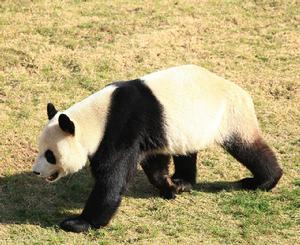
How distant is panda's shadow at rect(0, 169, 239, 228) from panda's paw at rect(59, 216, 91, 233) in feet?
0.55

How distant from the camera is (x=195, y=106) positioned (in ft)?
22.1

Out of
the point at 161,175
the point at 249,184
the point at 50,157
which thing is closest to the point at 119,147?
the point at 50,157

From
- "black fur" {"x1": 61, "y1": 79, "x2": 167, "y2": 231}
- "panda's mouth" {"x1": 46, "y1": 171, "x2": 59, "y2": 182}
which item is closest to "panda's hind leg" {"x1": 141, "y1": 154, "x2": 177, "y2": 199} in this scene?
"black fur" {"x1": 61, "y1": 79, "x2": 167, "y2": 231}

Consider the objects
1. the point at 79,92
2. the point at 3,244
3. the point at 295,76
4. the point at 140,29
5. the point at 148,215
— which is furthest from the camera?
the point at 140,29

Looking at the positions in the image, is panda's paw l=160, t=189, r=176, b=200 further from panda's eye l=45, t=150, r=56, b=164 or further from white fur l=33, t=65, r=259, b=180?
panda's eye l=45, t=150, r=56, b=164

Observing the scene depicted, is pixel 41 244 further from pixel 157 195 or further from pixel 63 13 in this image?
pixel 63 13

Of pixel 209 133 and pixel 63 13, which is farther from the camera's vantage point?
pixel 63 13

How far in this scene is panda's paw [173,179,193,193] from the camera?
285 inches

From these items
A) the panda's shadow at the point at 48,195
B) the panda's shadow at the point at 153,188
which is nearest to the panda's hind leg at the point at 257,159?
the panda's shadow at the point at 153,188

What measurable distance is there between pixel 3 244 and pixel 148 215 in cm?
155

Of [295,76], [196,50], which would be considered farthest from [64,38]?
[295,76]

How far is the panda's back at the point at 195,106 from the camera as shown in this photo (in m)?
6.65

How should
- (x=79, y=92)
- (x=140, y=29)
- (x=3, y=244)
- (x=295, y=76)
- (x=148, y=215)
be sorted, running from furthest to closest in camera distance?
1. (x=140, y=29)
2. (x=295, y=76)
3. (x=79, y=92)
4. (x=148, y=215)
5. (x=3, y=244)

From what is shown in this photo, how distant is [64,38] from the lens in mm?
10617
